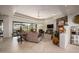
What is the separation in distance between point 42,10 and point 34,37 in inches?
26.6

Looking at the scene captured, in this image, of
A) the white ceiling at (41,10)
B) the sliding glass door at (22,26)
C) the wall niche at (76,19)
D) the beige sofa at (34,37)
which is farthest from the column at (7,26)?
the wall niche at (76,19)

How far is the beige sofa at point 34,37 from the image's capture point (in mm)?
2975

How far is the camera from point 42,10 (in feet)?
9.59

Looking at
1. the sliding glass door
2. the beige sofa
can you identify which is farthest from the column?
the beige sofa

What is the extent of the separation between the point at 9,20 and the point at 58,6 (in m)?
1.19

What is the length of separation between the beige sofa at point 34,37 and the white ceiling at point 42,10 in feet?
1.38

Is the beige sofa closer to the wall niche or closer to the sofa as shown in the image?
the sofa

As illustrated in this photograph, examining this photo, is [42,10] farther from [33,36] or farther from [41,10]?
[33,36]

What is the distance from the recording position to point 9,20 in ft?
9.52

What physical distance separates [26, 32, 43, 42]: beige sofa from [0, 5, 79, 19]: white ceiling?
0.42m

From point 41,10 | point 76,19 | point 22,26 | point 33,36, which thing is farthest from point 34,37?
point 76,19
